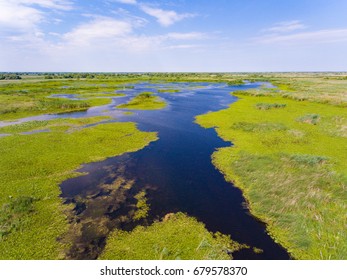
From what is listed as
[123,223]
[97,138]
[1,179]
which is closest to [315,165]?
[123,223]

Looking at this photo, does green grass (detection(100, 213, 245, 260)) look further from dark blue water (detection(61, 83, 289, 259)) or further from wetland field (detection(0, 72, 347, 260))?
dark blue water (detection(61, 83, 289, 259))

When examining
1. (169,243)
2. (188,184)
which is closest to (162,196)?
(188,184)

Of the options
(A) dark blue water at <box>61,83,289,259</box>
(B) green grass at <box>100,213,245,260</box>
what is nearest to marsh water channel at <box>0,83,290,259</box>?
(A) dark blue water at <box>61,83,289,259</box>

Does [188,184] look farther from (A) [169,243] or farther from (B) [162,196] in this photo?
(A) [169,243]

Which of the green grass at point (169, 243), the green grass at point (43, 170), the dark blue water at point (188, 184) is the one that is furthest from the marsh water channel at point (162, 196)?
the green grass at point (43, 170)

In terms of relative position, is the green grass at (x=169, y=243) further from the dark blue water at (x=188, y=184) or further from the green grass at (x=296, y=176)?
the green grass at (x=296, y=176)
